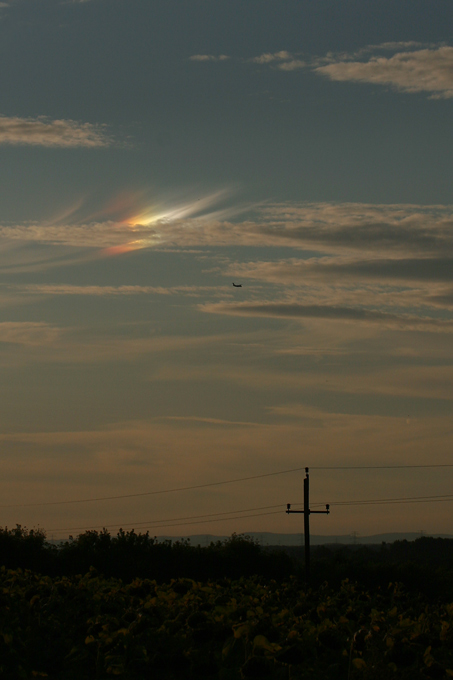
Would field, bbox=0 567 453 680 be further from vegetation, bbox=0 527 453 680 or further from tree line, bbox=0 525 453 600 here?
tree line, bbox=0 525 453 600

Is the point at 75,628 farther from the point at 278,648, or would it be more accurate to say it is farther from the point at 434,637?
the point at 434,637

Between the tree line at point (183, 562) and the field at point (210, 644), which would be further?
the tree line at point (183, 562)

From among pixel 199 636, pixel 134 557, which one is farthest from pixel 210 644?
pixel 134 557

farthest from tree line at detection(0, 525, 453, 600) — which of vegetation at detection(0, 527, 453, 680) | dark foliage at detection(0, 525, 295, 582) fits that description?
vegetation at detection(0, 527, 453, 680)

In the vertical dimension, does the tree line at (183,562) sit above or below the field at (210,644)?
above

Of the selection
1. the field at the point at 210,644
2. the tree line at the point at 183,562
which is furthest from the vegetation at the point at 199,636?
the tree line at the point at 183,562

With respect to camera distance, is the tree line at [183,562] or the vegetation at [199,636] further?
the tree line at [183,562]

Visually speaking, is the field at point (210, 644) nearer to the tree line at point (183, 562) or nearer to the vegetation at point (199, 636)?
the vegetation at point (199, 636)

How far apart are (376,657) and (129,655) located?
277cm

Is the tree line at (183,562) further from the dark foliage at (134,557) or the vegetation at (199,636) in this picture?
the vegetation at (199,636)

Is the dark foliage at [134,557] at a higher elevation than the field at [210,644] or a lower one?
higher

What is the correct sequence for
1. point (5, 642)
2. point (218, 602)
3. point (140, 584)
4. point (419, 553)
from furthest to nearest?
point (419, 553)
point (140, 584)
point (218, 602)
point (5, 642)

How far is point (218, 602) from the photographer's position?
42.8ft

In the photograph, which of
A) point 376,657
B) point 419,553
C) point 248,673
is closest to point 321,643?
point 376,657
